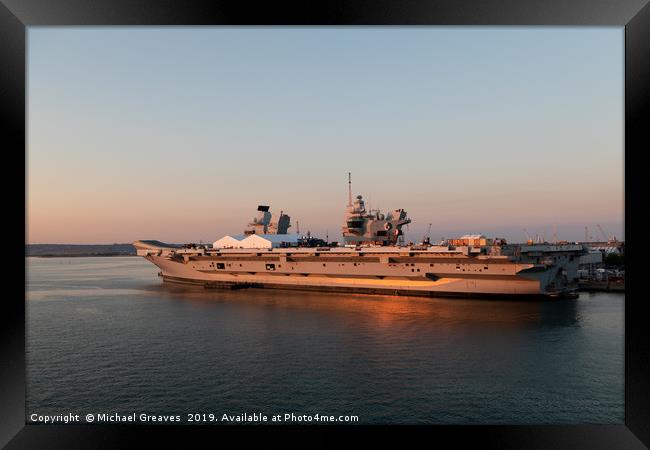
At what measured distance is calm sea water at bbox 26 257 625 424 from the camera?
9.63 m

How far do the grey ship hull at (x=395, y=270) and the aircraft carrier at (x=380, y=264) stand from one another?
52mm

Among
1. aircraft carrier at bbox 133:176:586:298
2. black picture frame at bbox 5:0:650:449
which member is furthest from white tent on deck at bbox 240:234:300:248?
black picture frame at bbox 5:0:650:449

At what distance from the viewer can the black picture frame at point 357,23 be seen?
15.8 feet

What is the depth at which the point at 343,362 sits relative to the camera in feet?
41.3

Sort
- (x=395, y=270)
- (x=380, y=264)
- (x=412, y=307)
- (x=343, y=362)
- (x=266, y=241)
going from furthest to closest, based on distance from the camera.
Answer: (x=266, y=241)
(x=380, y=264)
(x=395, y=270)
(x=412, y=307)
(x=343, y=362)

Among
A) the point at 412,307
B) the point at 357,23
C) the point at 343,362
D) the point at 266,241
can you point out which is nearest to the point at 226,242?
the point at 266,241

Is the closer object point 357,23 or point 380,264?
point 357,23

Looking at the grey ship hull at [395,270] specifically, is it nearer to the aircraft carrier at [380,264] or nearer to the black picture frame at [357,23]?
the aircraft carrier at [380,264]

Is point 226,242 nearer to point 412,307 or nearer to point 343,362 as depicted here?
point 412,307

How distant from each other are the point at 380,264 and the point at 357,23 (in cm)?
2235

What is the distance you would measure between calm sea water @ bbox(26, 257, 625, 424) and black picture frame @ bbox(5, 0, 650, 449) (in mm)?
3357

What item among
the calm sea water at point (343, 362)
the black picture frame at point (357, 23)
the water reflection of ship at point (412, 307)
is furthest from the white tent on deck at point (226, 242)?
the black picture frame at point (357, 23)

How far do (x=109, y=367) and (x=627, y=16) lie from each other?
1392 centimetres

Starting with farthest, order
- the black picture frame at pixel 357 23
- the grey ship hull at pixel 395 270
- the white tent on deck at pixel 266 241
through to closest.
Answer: the white tent on deck at pixel 266 241 → the grey ship hull at pixel 395 270 → the black picture frame at pixel 357 23
